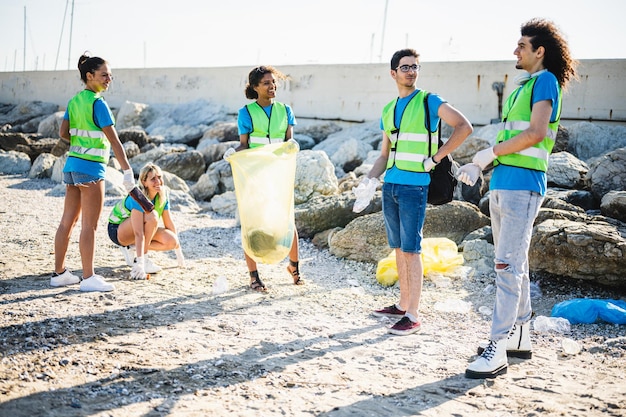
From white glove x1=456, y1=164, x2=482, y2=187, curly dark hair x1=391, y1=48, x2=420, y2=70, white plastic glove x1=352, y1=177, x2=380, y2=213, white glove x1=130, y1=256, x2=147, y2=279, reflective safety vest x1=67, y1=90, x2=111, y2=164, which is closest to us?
white glove x1=456, y1=164, x2=482, y2=187

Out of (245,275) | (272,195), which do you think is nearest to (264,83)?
(272,195)

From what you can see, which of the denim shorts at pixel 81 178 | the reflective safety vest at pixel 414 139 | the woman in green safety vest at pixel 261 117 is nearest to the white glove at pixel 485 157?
the reflective safety vest at pixel 414 139

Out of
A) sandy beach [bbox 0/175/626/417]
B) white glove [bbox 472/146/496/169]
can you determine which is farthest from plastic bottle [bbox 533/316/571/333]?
white glove [bbox 472/146/496/169]

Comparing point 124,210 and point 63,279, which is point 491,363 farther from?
point 124,210

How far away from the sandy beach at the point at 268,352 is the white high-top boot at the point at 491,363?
56 millimetres

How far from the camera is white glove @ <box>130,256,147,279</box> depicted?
5.39 meters

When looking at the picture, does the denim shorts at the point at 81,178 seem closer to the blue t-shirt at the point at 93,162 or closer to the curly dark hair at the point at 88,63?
the blue t-shirt at the point at 93,162

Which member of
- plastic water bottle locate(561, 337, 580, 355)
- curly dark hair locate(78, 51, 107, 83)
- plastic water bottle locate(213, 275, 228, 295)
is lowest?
plastic water bottle locate(213, 275, 228, 295)

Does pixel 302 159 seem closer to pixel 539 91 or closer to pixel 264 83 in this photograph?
pixel 264 83

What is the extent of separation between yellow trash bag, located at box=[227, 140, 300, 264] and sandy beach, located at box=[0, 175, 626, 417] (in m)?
0.52

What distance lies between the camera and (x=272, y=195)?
4738mm

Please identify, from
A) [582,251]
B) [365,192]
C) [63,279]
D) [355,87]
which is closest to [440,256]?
[582,251]

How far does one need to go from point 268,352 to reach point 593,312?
2620 mm

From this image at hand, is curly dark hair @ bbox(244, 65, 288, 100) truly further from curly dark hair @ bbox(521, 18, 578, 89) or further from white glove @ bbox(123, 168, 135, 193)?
curly dark hair @ bbox(521, 18, 578, 89)
